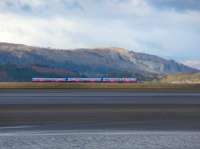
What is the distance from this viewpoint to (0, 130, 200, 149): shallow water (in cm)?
2458

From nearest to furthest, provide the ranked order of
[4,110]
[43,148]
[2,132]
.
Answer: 1. [43,148]
2. [2,132]
3. [4,110]

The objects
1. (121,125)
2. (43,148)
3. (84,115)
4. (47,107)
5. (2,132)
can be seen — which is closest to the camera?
(43,148)

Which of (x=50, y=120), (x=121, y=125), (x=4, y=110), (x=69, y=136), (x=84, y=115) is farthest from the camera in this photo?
(x=4, y=110)

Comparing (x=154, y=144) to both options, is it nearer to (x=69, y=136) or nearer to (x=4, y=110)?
(x=69, y=136)

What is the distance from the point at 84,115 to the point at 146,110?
6.68 metres

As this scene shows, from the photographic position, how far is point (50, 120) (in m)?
37.0

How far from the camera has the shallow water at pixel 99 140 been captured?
24578mm

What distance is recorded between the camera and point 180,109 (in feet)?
153

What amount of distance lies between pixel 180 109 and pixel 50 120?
43.3 ft

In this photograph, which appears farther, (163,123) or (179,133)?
(163,123)

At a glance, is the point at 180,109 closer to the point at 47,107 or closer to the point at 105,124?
the point at 47,107

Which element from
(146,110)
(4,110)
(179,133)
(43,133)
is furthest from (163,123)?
(4,110)

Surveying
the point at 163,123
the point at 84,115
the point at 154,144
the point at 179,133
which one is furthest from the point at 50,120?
the point at 154,144

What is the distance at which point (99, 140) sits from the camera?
26.5m
